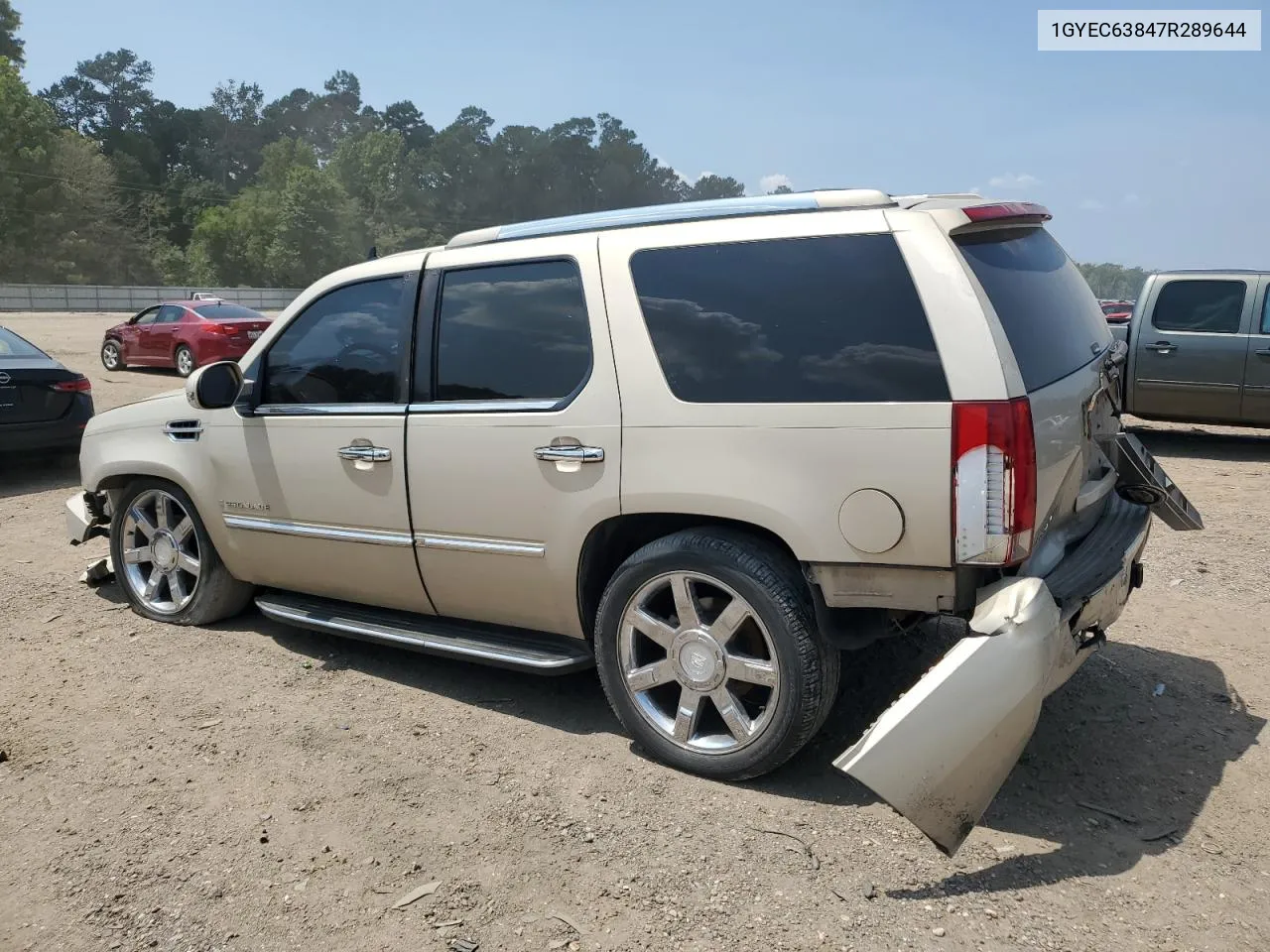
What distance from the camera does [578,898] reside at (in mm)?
2936

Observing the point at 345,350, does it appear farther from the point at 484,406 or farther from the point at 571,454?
the point at 571,454

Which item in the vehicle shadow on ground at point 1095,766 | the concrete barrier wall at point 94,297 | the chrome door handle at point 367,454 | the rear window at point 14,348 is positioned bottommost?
the vehicle shadow on ground at point 1095,766

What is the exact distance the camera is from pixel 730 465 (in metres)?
3.38

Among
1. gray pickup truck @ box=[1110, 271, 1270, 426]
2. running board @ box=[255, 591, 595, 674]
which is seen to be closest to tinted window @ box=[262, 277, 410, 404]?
running board @ box=[255, 591, 595, 674]

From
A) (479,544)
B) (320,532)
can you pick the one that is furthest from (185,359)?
(479,544)

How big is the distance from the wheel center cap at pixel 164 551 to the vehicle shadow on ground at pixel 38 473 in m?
4.38

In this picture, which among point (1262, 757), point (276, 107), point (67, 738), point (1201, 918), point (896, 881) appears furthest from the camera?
point (276, 107)

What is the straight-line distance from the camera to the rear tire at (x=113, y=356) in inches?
807

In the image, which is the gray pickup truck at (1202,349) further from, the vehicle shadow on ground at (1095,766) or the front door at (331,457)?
the front door at (331,457)

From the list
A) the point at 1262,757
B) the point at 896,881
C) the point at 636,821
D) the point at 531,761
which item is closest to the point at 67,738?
the point at 531,761

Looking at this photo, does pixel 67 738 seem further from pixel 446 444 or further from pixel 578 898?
pixel 578 898

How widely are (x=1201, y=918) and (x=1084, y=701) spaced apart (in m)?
1.47

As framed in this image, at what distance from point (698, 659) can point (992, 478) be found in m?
1.16

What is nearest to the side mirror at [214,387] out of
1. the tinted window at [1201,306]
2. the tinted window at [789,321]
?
Result: the tinted window at [789,321]
